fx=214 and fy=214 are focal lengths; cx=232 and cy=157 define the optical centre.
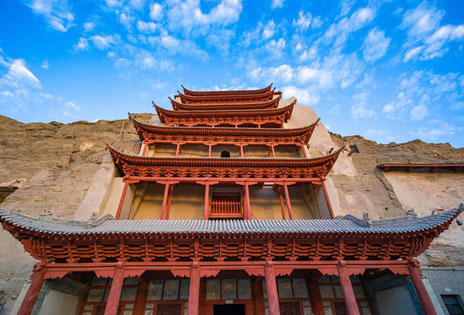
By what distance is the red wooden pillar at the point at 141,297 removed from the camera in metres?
7.83

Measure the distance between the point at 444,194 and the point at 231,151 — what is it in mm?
13449

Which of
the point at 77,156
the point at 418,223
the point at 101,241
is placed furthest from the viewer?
the point at 77,156

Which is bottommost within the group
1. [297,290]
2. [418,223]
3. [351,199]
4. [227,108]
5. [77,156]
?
[297,290]

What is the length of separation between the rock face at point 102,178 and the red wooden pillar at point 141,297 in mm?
5676

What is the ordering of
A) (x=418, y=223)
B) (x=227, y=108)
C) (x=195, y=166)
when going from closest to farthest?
(x=418, y=223) < (x=195, y=166) < (x=227, y=108)

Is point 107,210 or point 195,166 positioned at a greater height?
point 195,166

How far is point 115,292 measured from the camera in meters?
6.00

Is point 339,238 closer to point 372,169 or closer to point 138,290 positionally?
point 138,290

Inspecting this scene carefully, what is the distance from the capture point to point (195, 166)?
438 inches

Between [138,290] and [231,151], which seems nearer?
[138,290]

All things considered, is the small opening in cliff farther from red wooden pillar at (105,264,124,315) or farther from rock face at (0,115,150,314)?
rock face at (0,115,150,314)

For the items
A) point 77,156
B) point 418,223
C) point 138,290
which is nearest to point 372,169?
point 418,223

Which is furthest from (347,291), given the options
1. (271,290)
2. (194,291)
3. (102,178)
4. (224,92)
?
(224,92)

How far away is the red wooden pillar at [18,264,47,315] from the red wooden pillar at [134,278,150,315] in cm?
312
